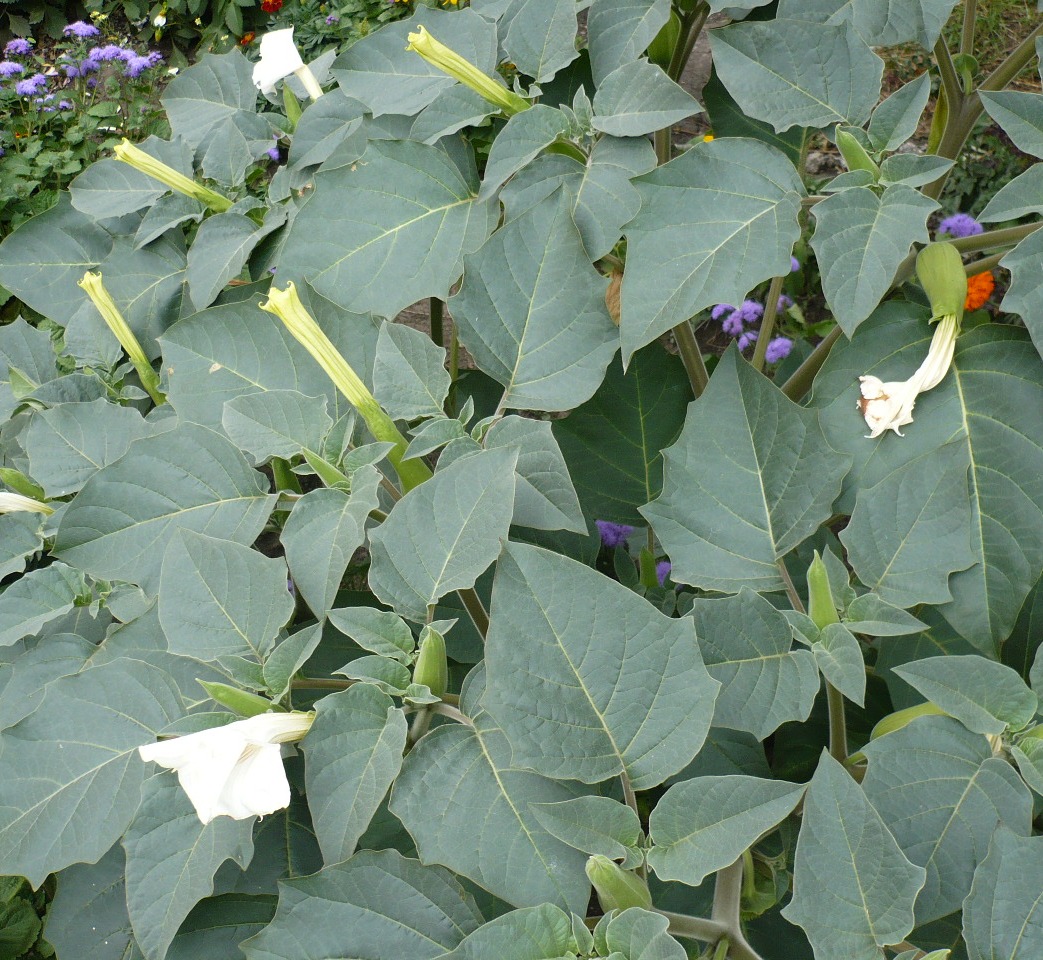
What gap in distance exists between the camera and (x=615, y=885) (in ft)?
2.07

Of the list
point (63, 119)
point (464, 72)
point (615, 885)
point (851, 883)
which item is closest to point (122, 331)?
point (464, 72)

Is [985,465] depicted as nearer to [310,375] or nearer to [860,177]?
[860,177]

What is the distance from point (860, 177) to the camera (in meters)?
0.84

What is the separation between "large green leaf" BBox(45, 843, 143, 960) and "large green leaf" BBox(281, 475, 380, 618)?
0.36 metres

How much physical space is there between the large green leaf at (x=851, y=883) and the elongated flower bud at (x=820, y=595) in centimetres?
18

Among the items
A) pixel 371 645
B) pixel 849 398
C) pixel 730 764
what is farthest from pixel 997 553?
pixel 371 645

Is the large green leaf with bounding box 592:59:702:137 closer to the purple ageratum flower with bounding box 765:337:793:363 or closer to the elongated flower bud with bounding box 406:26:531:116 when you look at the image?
the elongated flower bud with bounding box 406:26:531:116

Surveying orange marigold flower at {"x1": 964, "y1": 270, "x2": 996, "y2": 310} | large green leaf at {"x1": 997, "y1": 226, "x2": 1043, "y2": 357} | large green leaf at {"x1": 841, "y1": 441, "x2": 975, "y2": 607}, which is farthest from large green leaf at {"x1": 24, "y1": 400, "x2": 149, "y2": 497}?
A: orange marigold flower at {"x1": 964, "y1": 270, "x2": 996, "y2": 310}

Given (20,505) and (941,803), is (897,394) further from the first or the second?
(20,505)

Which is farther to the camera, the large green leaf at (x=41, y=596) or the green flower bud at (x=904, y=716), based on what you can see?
the large green leaf at (x=41, y=596)

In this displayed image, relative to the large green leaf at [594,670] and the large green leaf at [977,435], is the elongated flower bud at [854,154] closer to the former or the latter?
the large green leaf at [977,435]

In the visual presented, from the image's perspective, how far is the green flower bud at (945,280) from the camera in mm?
863

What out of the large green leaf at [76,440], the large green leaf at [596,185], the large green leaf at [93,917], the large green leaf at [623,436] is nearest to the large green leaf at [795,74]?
the large green leaf at [596,185]

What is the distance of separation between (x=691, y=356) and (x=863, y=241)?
354 mm
